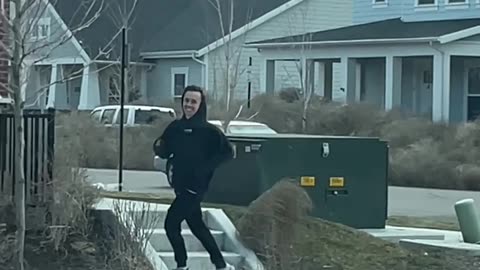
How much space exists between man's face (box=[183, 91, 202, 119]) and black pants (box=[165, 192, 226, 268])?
771 mm

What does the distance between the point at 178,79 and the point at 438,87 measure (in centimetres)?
1569

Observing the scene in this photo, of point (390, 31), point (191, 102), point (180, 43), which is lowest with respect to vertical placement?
point (191, 102)

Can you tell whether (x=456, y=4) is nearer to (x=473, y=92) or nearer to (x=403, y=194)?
(x=473, y=92)

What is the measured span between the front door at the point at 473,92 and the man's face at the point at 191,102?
26.4 metres

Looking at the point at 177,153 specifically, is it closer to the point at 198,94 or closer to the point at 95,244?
the point at 198,94

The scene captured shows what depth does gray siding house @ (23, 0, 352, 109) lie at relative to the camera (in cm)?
4338

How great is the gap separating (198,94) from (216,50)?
32952 mm

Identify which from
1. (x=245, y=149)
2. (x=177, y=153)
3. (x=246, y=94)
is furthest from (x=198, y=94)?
(x=246, y=94)

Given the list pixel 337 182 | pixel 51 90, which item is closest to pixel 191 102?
pixel 337 182

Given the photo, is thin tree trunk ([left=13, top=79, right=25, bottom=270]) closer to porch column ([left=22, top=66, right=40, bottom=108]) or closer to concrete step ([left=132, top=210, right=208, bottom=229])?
porch column ([left=22, top=66, right=40, bottom=108])

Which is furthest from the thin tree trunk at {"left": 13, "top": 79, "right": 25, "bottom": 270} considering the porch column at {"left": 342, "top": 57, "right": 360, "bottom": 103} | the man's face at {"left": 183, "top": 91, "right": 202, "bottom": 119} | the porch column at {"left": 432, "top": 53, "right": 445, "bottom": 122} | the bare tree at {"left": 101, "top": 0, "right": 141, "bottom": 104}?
the bare tree at {"left": 101, "top": 0, "right": 141, "bottom": 104}

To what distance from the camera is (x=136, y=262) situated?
10781 millimetres

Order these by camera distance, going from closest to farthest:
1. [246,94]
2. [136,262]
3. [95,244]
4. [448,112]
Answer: [136,262], [95,244], [448,112], [246,94]

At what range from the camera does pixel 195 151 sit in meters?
11.0
